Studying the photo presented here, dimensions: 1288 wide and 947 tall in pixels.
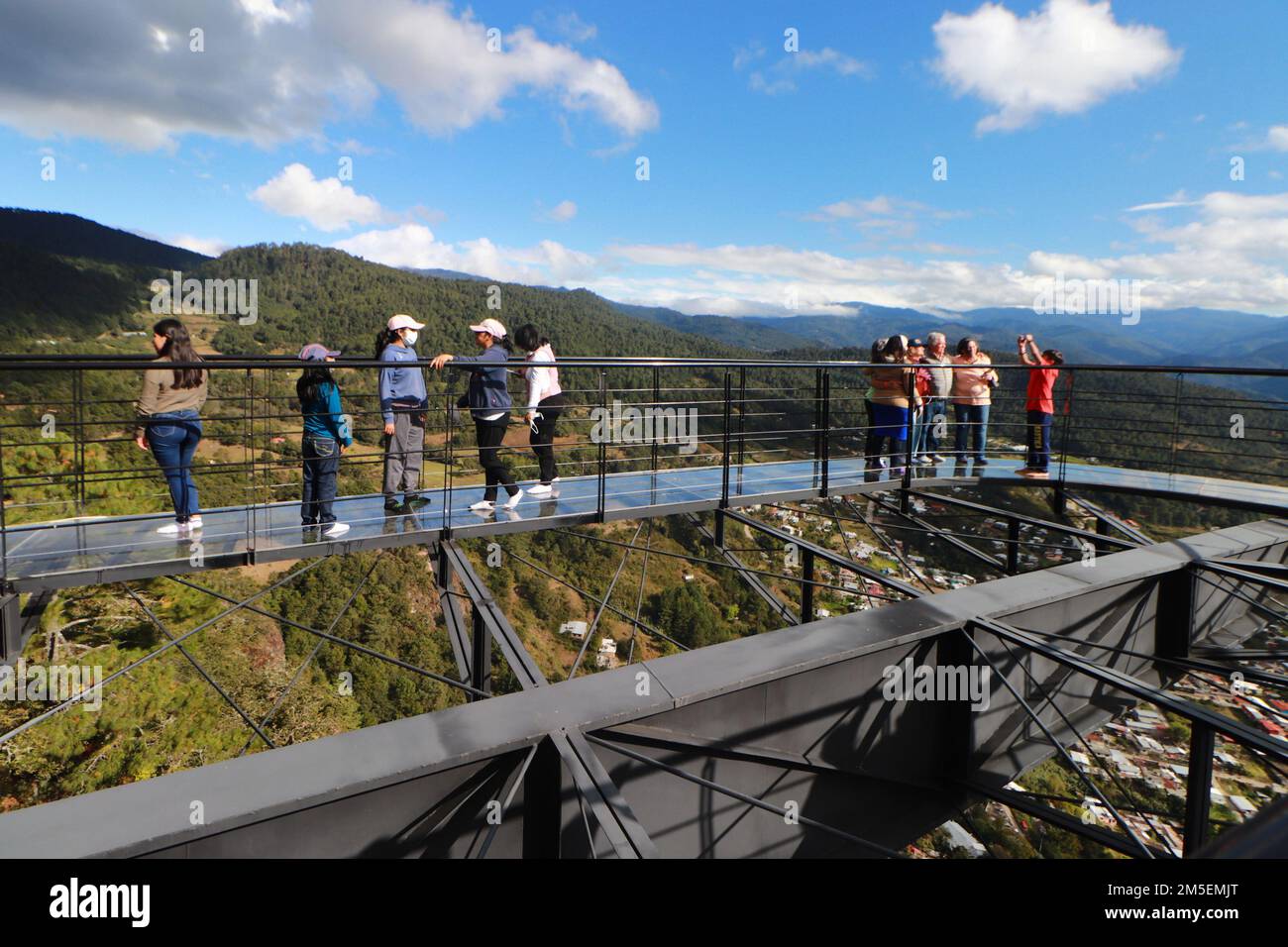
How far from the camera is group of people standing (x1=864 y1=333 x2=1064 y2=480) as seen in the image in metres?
6.30

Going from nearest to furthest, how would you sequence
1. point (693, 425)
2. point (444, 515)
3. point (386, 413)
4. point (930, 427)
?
1. point (386, 413)
2. point (444, 515)
3. point (693, 425)
4. point (930, 427)

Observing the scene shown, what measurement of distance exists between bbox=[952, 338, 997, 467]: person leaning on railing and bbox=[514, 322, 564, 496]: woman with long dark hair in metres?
3.72

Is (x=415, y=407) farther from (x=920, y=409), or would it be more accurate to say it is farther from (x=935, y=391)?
(x=935, y=391)

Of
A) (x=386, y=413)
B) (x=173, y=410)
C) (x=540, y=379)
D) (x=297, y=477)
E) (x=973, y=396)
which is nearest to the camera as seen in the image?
(x=173, y=410)

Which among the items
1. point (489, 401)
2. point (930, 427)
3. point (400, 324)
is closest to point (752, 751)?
point (489, 401)

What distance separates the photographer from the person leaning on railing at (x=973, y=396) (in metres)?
6.70

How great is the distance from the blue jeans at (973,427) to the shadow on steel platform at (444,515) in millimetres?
205

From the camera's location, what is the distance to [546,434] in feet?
17.0

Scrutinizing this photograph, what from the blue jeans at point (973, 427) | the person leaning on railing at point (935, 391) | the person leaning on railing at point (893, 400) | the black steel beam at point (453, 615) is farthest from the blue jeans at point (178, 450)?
the blue jeans at point (973, 427)

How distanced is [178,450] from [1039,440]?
22.4 feet

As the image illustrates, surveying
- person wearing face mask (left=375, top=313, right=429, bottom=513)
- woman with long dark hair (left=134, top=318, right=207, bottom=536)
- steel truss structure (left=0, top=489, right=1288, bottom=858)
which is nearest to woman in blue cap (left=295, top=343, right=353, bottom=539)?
person wearing face mask (left=375, top=313, right=429, bottom=513)

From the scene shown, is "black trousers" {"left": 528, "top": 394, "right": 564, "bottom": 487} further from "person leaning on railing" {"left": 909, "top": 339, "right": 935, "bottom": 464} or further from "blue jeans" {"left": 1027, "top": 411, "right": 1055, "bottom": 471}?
"blue jeans" {"left": 1027, "top": 411, "right": 1055, "bottom": 471}

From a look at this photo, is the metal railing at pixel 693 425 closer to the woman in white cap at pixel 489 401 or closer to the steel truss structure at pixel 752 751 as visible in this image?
the woman in white cap at pixel 489 401

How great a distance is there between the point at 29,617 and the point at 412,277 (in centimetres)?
5097
